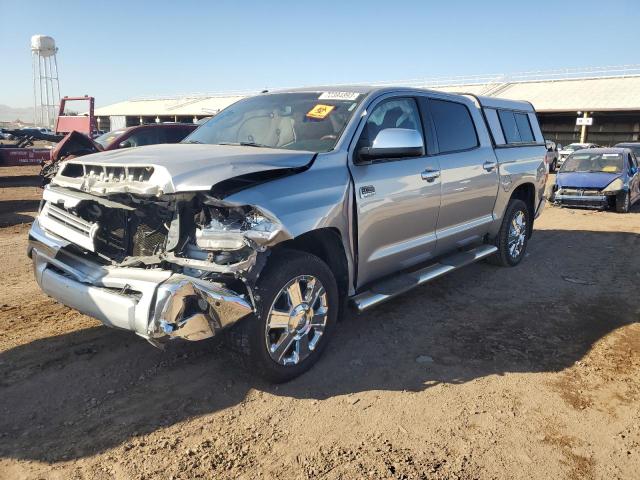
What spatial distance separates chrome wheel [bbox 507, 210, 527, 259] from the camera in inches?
252

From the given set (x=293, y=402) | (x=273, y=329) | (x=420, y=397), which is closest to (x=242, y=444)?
(x=293, y=402)

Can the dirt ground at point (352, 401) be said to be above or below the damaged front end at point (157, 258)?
below

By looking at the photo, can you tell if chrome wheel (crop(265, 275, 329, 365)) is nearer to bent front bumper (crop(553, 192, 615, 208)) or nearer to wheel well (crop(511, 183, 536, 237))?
wheel well (crop(511, 183, 536, 237))

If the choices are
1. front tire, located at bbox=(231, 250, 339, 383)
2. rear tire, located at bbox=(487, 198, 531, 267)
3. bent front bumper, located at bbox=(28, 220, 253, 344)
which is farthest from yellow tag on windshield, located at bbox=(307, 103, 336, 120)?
rear tire, located at bbox=(487, 198, 531, 267)

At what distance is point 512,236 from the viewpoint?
Result: 6.46m

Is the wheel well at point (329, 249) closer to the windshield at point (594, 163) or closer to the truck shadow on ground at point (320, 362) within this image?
the truck shadow on ground at point (320, 362)

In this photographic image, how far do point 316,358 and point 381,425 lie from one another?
0.77m

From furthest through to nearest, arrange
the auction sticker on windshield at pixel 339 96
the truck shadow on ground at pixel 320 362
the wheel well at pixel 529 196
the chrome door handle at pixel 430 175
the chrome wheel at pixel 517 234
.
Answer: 1. the wheel well at pixel 529 196
2. the chrome wheel at pixel 517 234
3. the chrome door handle at pixel 430 175
4. the auction sticker on windshield at pixel 339 96
5. the truck shadow on ground at pixel 320 362

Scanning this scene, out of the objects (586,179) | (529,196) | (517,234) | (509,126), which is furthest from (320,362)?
(586,179)

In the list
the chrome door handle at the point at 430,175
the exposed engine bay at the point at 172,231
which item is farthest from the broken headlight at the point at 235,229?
the chrome door handle at the point at 430,175

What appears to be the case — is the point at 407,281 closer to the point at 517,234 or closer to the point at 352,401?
the point at 352,401

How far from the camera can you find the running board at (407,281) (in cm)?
386

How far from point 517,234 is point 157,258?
16.2ft

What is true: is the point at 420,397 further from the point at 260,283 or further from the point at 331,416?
the point at 260,283
